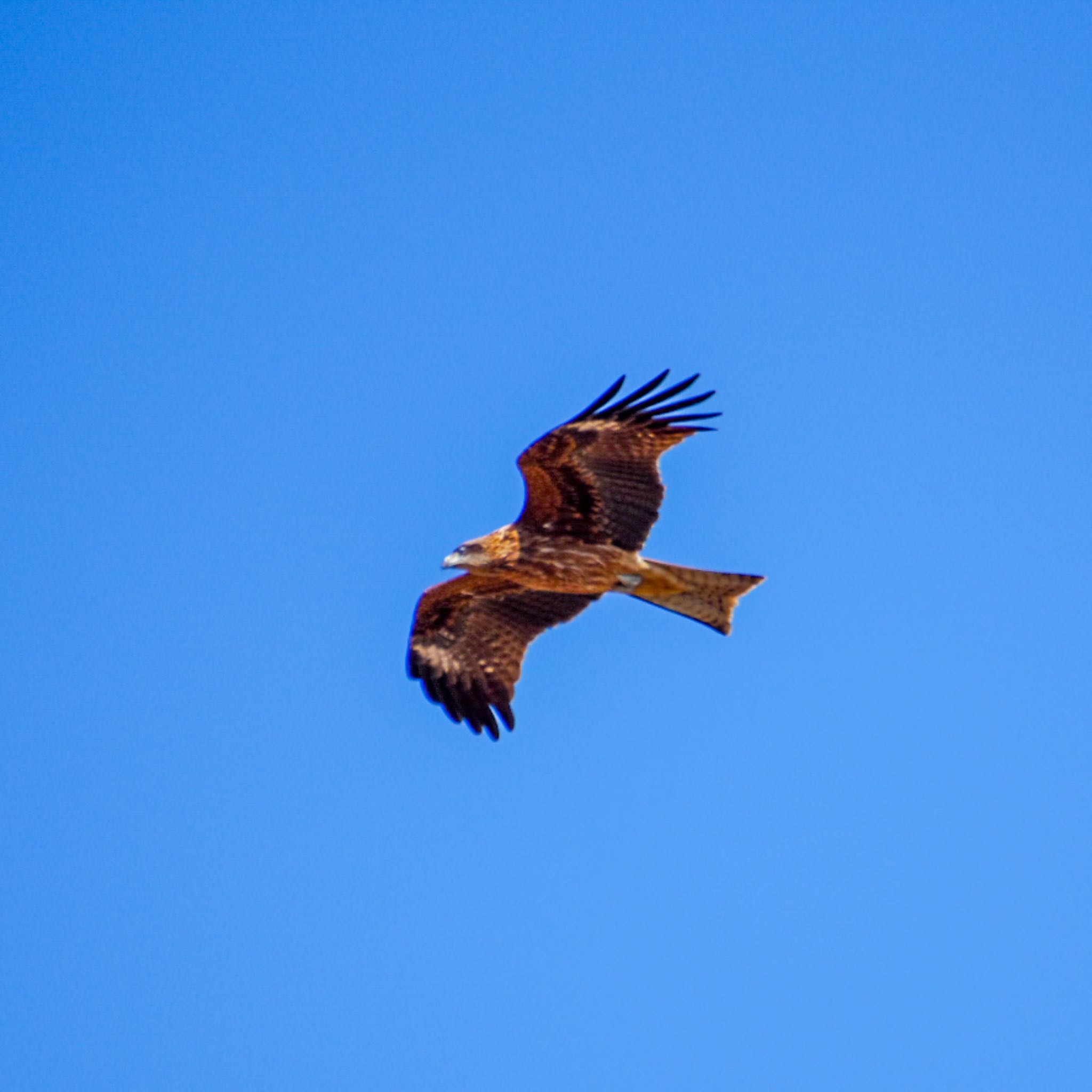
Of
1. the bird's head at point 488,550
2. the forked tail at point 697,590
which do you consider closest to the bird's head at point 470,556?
the bird's head at point 488,550

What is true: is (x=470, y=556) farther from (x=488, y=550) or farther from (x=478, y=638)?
(x=478, y=638)

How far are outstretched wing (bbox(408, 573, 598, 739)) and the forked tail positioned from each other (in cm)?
79

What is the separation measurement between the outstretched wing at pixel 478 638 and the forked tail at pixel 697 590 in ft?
2.58

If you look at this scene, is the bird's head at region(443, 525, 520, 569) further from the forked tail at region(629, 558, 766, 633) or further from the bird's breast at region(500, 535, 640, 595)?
the forked tail at region(629, 558, 766, 633)

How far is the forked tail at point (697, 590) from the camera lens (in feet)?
43.5

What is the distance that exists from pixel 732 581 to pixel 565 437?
1.74m

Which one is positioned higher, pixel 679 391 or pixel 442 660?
pixel 679 391

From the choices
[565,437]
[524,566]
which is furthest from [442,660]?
[565,437]

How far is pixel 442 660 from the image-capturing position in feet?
46.8

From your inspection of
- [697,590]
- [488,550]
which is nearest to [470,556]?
[488,550]

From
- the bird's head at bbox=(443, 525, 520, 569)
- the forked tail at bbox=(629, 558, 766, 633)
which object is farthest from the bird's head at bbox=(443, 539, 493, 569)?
the forked tail at bbox=(629, 558, 766, 633)

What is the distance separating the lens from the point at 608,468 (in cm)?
1316

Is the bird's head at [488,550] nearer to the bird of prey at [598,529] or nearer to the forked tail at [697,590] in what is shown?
the bird of prey at [598,529]

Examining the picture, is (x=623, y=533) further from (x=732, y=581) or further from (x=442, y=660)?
(x=442, y=660)
